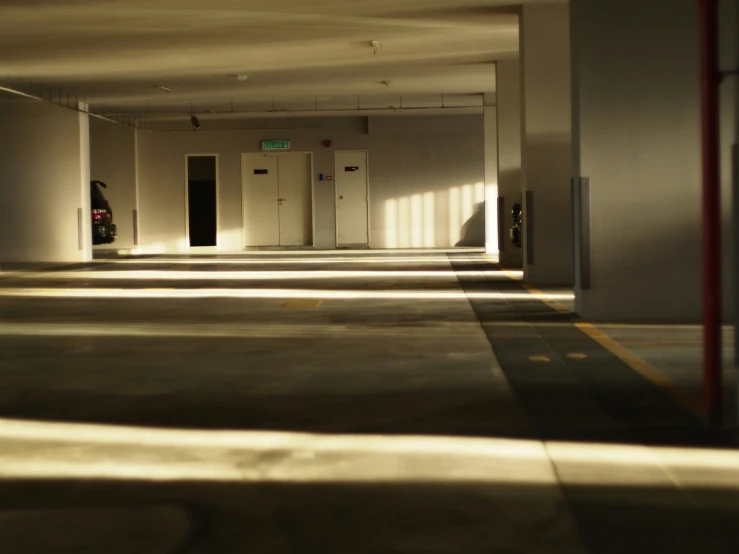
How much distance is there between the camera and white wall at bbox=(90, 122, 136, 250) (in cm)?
2730

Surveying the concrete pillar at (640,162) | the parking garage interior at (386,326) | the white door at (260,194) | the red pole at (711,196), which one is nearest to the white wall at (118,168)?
the white door at (260,194)

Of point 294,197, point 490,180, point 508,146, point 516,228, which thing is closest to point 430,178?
point 294,197

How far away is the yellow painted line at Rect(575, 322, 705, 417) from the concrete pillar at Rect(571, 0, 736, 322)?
655 mm

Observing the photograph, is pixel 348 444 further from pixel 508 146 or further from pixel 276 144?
pixel 276 144

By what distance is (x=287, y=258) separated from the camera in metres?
22.6

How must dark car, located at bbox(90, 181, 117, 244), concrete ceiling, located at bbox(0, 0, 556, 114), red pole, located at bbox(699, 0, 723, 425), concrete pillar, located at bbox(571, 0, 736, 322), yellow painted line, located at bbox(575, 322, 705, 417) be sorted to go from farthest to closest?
1. dark car, located at bbox(90, 181, 117, 244)
2. concrete ceiling, located at bbox(0, 0, 556, 114)
3. concrete pillar, located at bbox(571, 0, 736, 322)
4. yellow painted line, located at bbox(575, 322, 705, 417)
5. red pole, located at bbox(699, 0, 723, 425)

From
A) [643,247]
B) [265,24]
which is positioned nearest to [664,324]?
[643,247]

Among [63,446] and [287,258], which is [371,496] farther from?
[287,258]

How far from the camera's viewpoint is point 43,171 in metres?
21.1

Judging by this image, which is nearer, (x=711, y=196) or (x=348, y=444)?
(x=348, y=444)

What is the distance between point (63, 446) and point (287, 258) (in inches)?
725

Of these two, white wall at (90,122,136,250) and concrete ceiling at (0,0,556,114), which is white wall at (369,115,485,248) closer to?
concrete ceiling at (0,0,556,114)

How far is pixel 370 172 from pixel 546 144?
14912mm

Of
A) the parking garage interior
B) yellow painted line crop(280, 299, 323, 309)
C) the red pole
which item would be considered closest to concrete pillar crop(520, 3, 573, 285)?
the parking garage interior
